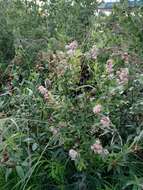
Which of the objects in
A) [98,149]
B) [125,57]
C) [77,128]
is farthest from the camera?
[125,57]

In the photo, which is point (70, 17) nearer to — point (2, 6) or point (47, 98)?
point (2, 6)

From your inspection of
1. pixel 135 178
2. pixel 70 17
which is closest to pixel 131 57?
pixel 135 178

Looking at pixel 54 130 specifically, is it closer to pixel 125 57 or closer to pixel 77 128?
pixel 77 128

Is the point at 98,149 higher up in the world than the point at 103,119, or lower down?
lower down

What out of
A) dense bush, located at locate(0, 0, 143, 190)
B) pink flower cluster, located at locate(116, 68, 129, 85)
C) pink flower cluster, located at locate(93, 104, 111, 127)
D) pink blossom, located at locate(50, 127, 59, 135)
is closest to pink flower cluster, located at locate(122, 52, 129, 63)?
dense bush, located at locate(0, 0, 143, 190)

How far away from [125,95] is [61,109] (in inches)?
16.7

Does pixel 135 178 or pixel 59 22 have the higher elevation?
pixel 59 22

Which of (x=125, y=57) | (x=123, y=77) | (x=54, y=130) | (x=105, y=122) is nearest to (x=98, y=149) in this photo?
(x=105, y=122)

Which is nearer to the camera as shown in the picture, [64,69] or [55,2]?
[64,69]

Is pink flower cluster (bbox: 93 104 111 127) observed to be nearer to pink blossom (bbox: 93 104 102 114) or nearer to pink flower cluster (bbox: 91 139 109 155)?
pink blossom (bbox: 93 104 102 114)

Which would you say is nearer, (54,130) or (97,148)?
(97,148)

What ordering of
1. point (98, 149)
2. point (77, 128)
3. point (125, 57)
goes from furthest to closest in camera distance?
1. point (125, 57)
2. point (77, 128)
3. point (98, 149)

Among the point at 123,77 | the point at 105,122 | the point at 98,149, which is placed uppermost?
the point at 123,77

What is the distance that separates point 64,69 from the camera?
10.4 ft
